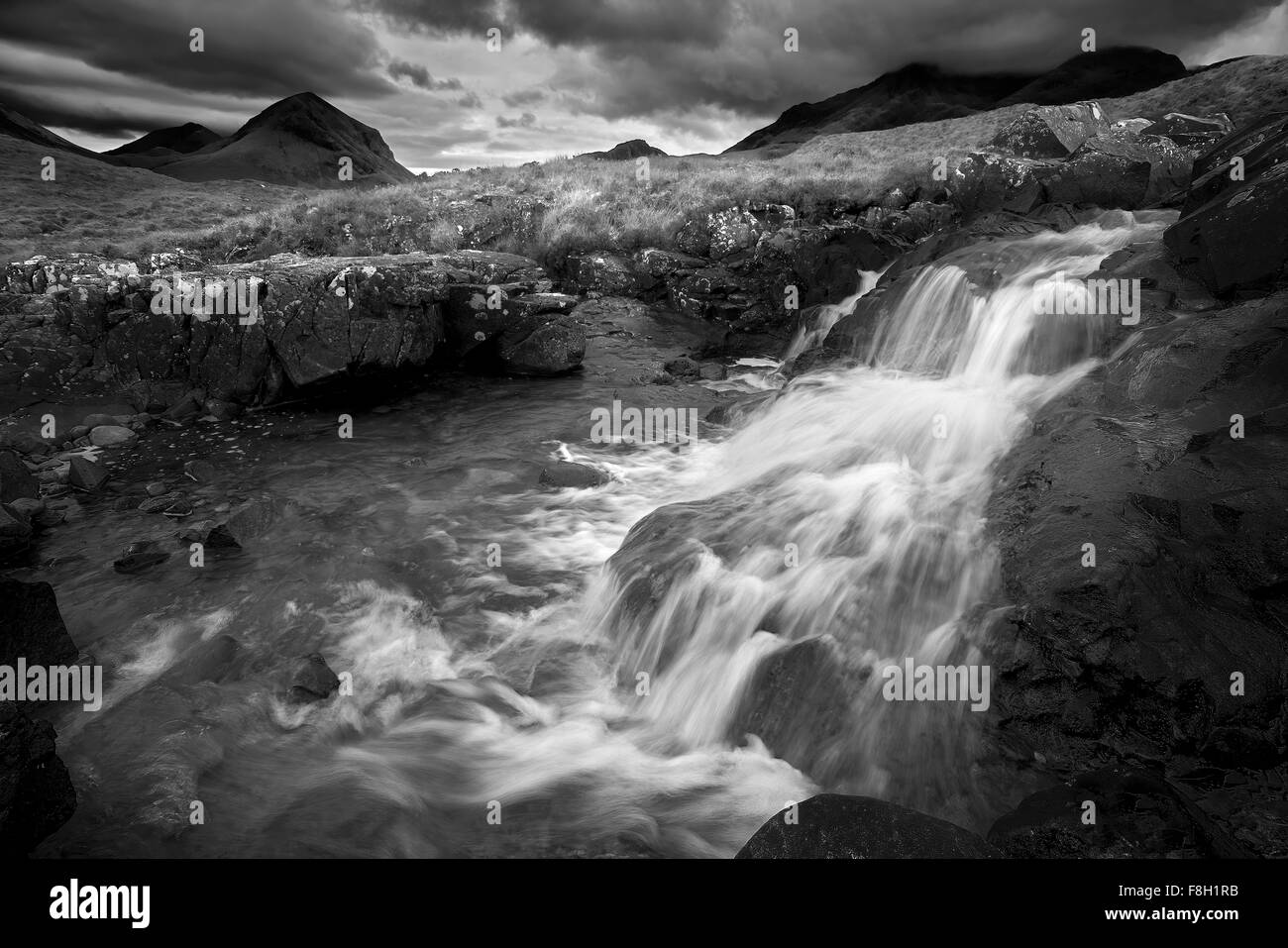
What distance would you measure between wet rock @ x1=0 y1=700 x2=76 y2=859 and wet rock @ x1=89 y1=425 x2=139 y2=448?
968 centimetres

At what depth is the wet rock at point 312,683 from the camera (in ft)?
23.4

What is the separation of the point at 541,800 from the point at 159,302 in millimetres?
13918

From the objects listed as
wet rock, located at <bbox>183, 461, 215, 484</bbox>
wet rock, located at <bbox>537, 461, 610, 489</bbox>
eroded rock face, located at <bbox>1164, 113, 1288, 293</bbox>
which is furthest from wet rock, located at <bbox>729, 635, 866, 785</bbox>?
wet rock, located at <bbox>183, 461, 215, 484</bbox>

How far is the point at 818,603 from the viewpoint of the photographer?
7.50 meters

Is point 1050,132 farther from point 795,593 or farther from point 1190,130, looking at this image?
point 795,593

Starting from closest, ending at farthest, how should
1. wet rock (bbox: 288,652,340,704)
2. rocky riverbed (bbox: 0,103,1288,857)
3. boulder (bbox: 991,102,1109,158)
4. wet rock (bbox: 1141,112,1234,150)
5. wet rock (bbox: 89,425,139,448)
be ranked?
1. rocky riverbed (bbox: 0,103,1288,857)
2. wet rock (bbox: 288,652,340,704)
3. wet rock (bbox: 89,425,139,448)
4. wet rock (bbox: 1141,112,1234,150)
5. boulder (bbox: 991,102,1109,158)

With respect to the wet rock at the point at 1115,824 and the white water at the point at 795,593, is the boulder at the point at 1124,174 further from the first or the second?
the wet rock at the point at 1115,824

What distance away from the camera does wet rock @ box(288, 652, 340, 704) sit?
Answer: 713 cm

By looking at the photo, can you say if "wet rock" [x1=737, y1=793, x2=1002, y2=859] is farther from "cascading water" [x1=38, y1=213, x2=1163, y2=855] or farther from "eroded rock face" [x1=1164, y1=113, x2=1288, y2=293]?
"eroded rock face" [x1=1164, y1=113, x2=1288, y2=293]

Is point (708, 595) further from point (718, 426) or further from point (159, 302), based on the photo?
point (159, 302)

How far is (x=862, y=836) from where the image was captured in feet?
13.5

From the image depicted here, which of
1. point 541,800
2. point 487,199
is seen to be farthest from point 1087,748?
point 487,199

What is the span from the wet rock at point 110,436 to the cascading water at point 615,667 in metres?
5.59

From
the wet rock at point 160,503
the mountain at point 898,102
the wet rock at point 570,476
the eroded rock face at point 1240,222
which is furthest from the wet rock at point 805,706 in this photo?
the mountain at point 898,102
